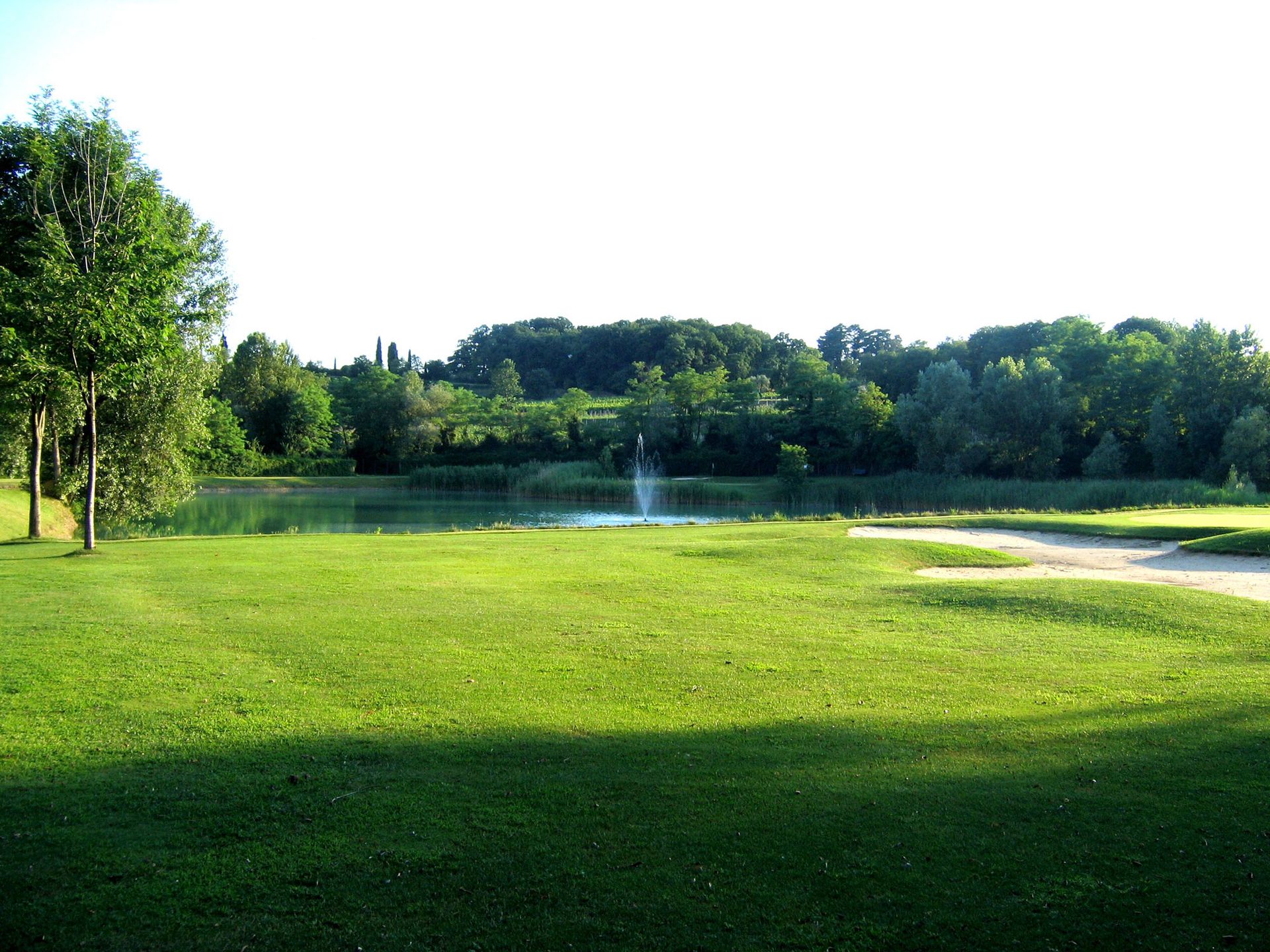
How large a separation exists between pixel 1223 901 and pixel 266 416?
92.1 meters

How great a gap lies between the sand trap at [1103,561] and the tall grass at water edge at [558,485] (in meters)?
32.4

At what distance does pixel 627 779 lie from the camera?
593 centimetres

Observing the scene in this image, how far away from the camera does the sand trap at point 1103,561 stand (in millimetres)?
15805

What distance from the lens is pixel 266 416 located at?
87.4m

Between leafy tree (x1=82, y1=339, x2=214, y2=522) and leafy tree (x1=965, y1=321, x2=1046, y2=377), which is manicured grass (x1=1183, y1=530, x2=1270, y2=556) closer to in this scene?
leafy tree (x1=82, y1=339, x2=214, y2=522)

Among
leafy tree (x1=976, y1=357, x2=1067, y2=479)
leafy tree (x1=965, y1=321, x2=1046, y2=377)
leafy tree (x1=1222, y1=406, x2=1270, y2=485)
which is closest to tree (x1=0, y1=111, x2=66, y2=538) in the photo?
leafy tree (x1=1222, y1=406, x2=1270, y2=485)

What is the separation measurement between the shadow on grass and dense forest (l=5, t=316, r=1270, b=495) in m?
28.0

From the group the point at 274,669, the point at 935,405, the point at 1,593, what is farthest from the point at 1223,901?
the point at 935,405

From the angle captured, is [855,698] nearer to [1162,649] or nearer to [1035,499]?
[1162,649]

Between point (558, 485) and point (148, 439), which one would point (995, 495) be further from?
point (148, 439)

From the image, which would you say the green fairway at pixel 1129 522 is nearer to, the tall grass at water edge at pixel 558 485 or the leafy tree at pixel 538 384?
the tall grass at water edge at pixel 558 485

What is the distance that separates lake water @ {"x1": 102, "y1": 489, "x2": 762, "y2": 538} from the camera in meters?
36.4

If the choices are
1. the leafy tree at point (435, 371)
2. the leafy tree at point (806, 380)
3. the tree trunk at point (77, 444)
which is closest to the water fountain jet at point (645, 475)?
the leafy tree at point (806, 380)

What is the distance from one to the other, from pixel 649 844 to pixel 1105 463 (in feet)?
196
